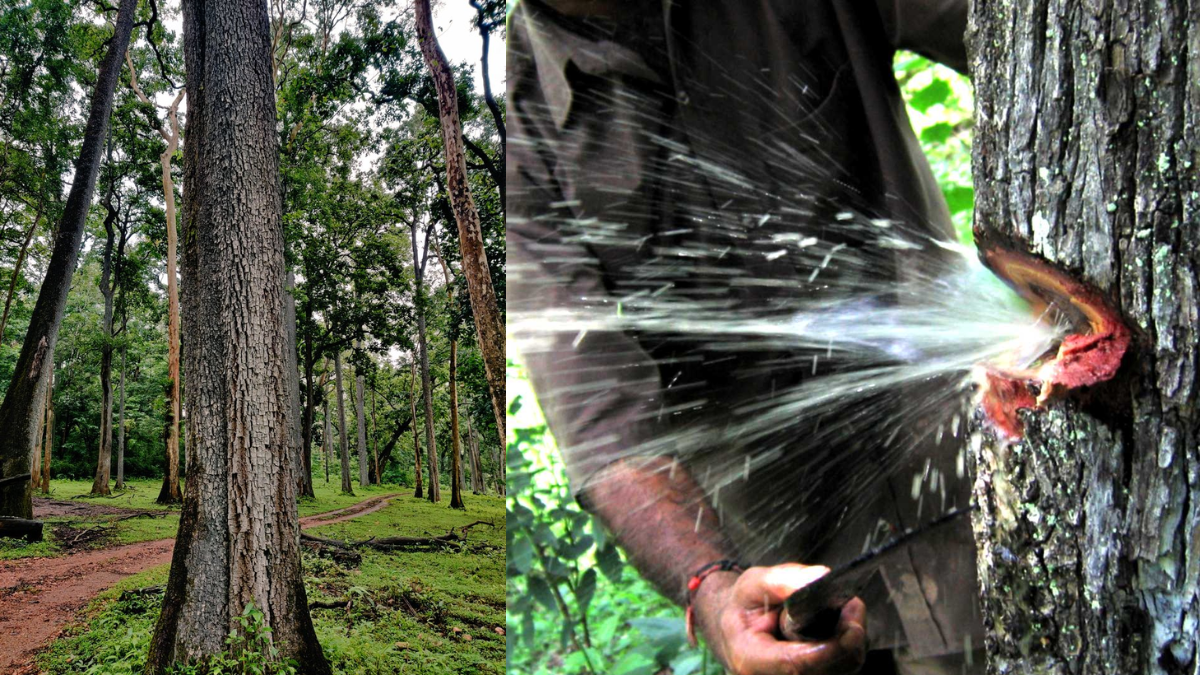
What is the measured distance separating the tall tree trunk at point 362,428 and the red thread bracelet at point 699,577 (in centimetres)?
146

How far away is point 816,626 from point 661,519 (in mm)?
237

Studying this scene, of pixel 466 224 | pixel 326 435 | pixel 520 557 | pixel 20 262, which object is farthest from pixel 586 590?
pixel 20 262

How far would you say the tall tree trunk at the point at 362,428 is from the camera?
7.10 ft

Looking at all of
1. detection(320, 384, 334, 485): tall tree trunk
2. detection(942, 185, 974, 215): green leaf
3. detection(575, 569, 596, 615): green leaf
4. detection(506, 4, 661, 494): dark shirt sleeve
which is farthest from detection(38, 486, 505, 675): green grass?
detection(942, 185, 974, 215): green leaf

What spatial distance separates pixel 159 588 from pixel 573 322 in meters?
1.51

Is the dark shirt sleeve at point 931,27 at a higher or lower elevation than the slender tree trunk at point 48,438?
higher

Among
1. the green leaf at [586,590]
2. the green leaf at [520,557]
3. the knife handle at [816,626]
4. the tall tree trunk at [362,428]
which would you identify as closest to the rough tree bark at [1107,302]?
the knife handle at [816,626]

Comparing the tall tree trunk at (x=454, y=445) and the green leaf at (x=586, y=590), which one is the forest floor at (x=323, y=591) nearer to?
the tall tree trunk at (x=454, y=445)

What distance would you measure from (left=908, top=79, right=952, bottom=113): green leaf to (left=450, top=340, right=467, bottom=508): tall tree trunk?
153 cm

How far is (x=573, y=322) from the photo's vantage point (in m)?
0.90

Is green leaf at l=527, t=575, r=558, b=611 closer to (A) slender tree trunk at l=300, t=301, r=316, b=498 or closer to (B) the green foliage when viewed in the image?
(B) the green foliage

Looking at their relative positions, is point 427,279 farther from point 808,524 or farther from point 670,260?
point 808,524

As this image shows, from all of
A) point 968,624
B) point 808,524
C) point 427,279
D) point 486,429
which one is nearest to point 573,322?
point 808,524

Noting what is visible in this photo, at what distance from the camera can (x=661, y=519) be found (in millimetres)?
849
